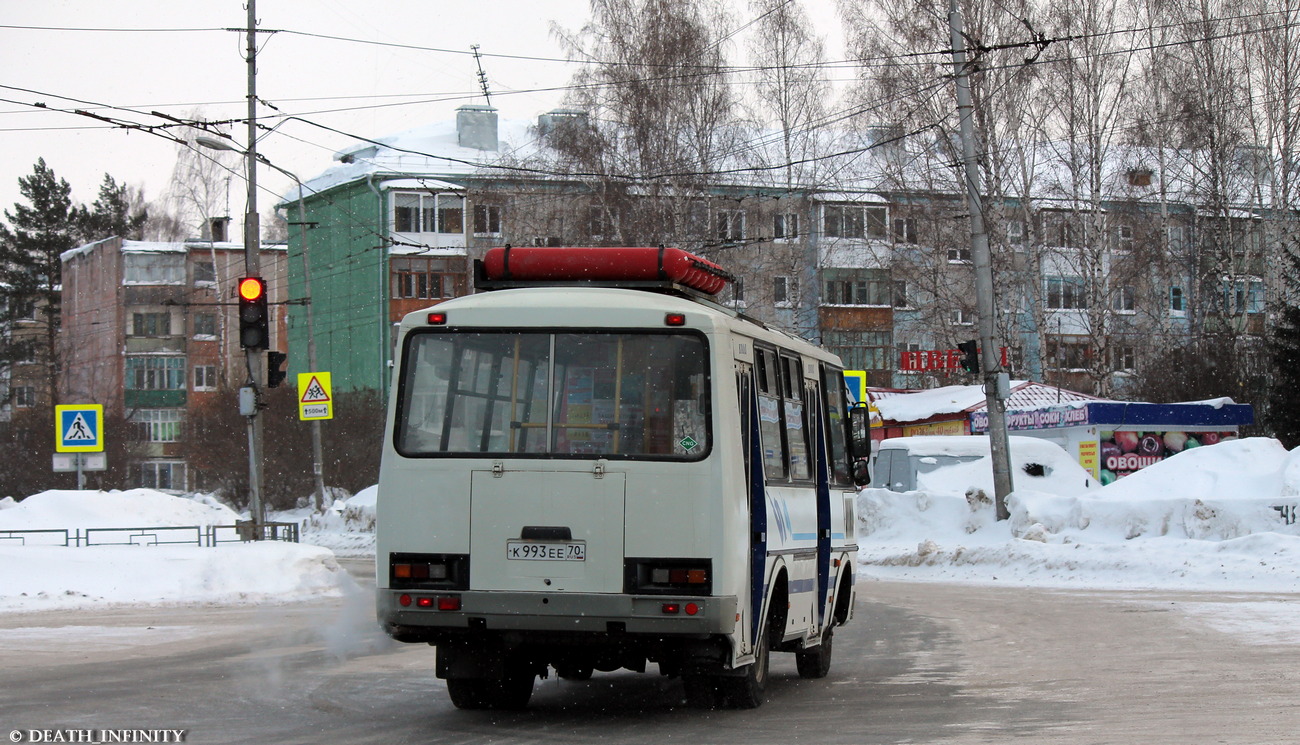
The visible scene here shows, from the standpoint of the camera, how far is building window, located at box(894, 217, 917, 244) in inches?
1870

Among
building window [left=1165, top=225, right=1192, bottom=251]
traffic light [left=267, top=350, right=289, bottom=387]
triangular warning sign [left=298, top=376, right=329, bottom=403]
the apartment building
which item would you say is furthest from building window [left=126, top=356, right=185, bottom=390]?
traffic light [left=267, top=350, right=289, bottom=387]

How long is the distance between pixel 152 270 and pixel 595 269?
74477 mm

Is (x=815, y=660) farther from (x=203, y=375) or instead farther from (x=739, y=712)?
(x=203, y=375)

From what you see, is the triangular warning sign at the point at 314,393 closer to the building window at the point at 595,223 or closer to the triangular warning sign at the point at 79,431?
the triangular warning sign at the point at 79,431

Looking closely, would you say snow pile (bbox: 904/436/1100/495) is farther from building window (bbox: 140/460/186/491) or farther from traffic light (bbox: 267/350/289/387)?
building window (bbox: 140/460/186/491)

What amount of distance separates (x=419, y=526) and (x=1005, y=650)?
673cm

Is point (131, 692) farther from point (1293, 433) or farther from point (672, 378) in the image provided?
point (1293, 433)

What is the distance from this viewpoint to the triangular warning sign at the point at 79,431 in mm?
25891

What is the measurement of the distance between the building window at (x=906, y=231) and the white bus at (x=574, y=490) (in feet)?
126

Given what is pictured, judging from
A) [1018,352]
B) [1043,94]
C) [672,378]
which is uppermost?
[1043,94]

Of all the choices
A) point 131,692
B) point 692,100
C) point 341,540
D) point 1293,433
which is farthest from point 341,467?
point 131,692

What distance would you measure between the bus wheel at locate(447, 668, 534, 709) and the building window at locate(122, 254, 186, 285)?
242 feet

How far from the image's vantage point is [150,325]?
3219 inches

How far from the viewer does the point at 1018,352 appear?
46469mm
